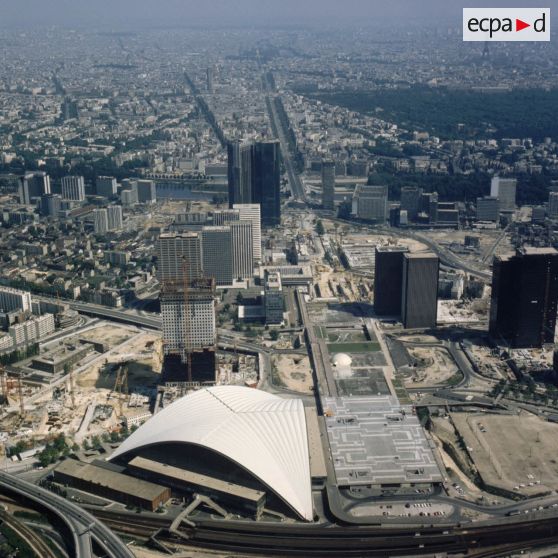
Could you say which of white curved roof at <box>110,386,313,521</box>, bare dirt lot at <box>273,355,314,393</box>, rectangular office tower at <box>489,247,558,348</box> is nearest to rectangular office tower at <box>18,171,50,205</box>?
bare dirt lot at <box>273,355,314,393</box>

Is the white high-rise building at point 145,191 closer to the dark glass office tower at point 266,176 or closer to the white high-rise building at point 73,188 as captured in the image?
the white high-rise building at point 73,188

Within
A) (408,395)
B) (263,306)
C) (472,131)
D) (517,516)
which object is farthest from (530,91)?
(517,516)

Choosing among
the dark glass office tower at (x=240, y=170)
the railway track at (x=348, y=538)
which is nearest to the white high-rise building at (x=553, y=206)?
the dark glass office tower at (x=240, y=170)

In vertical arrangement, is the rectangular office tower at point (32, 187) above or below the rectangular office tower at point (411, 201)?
above

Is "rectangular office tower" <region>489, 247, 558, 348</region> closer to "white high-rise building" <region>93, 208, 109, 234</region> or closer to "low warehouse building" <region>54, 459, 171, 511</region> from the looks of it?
"low warehouse building" <region>54, 459, 171, 511</region>

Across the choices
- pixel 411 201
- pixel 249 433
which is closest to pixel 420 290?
pixel 249 433

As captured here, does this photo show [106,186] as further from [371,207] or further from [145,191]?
[371,207]
